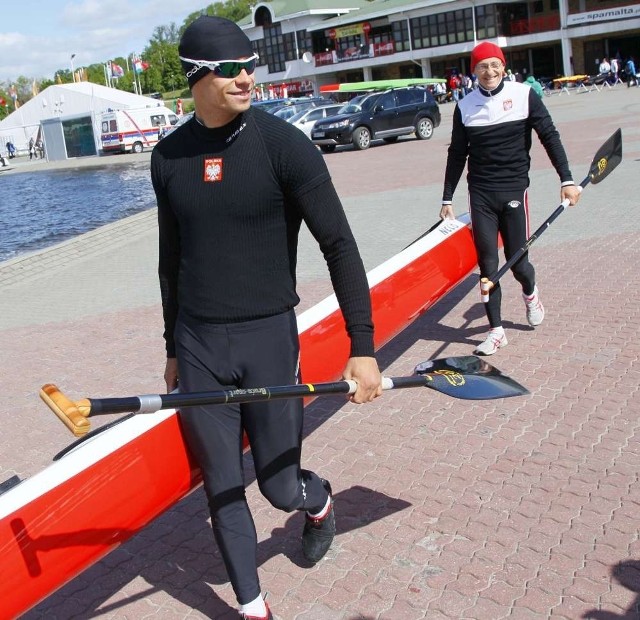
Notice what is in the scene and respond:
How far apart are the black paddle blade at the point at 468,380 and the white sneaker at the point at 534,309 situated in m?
1.85

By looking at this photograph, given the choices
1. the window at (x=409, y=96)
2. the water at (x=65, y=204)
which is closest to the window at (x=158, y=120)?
the water at (x=65, y=204)

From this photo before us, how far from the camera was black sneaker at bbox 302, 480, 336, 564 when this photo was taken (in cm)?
351

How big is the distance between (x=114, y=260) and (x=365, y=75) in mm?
59636

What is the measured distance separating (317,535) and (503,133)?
3311 mm

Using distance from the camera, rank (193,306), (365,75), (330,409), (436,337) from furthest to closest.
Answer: (365,75) → (436,337) → (330,409) → (193,306)

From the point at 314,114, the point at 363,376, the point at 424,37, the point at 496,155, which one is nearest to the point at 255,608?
the point at 363,376

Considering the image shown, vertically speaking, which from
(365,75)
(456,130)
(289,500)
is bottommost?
(289,500)

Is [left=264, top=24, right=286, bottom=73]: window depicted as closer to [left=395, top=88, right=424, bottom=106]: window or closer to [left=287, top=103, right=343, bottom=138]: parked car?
[left=287, top=103, right=343, bottom=138]: parked car

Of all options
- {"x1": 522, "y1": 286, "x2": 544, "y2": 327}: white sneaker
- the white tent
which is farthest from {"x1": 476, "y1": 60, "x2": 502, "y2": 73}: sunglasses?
the white tent

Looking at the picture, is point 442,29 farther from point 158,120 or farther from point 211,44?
point 211,44

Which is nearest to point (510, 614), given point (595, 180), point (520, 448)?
point (520, 448)

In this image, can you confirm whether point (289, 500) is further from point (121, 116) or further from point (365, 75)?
point (365, 75)

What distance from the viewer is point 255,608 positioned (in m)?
3.01

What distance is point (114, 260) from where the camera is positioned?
11617mm
